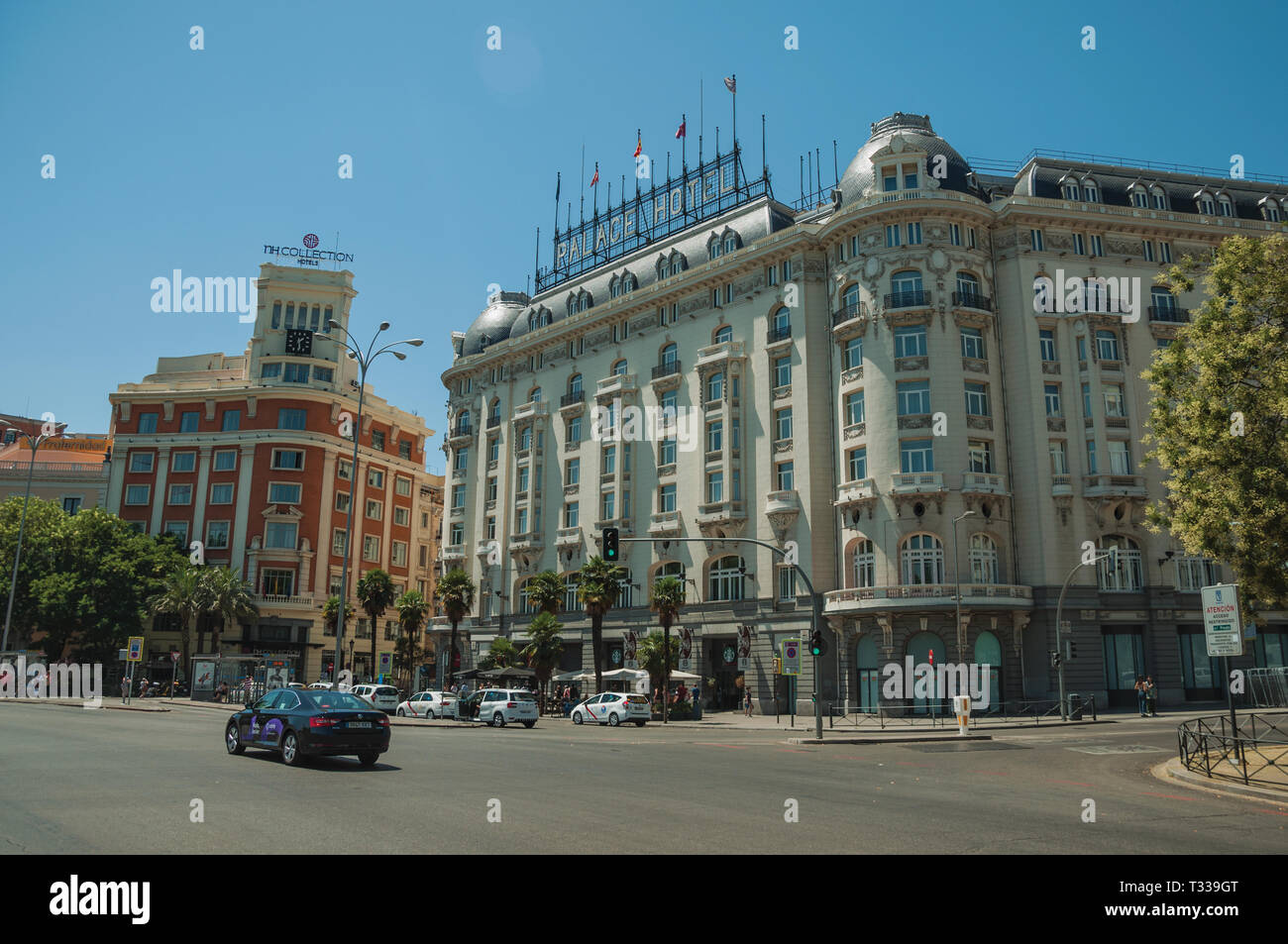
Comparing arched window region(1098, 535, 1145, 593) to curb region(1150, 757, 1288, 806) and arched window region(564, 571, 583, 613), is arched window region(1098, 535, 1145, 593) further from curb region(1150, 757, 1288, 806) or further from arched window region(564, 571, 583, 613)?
arched window region(564, 571, 583, 613)

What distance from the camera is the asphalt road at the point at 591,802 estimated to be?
9.72 m

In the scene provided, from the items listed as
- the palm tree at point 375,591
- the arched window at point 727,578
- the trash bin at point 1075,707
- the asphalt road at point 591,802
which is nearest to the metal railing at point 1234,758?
the asphalt road at point 591,802

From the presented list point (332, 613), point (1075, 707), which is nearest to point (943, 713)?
point (1075, 707)

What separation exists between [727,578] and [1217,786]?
3868 centimetres

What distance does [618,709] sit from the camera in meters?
41.7

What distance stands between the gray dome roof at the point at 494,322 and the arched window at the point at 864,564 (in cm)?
3867

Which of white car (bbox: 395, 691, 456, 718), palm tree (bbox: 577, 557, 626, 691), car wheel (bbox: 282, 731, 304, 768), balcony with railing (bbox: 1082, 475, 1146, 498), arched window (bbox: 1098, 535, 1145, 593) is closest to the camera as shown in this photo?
car wheel (bbox: 282, 731, 304, 768)

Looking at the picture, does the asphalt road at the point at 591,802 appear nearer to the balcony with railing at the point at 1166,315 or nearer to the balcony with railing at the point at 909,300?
the balcony with railing at the point at 909,300

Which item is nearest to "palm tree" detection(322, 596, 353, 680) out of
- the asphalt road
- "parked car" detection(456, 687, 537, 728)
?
"parked car" detection(456, 687, 537, 728)

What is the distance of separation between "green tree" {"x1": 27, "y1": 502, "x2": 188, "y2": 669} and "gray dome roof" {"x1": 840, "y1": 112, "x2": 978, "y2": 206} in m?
56.9

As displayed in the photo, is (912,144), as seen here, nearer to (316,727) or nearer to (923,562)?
(923,562)

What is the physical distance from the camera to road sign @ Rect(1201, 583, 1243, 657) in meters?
17.8
